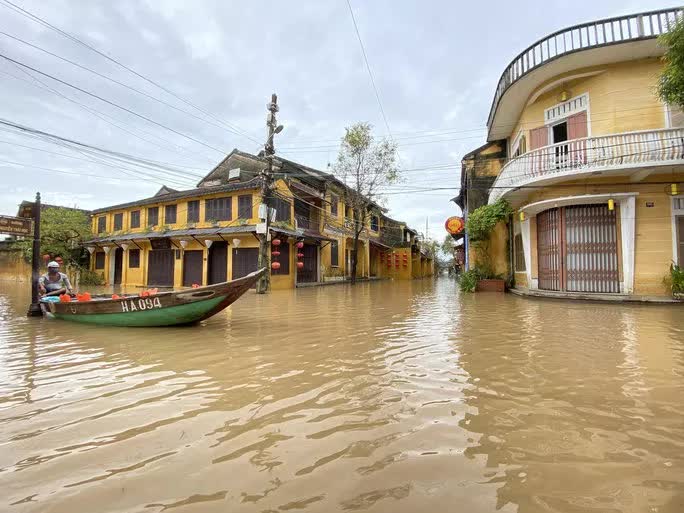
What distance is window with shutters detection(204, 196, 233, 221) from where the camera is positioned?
60.3 ft

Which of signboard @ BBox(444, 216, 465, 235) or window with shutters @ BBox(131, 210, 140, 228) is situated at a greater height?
window with shutters @ BBox(131, 210, 140, 228)

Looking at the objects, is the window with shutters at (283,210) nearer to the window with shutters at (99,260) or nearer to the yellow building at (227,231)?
the yellow building at (227,231)

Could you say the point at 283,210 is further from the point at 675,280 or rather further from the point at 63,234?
the point at 675,280

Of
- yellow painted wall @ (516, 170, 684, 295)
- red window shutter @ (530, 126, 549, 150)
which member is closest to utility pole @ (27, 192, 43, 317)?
red window shutter @ (530, 126, 549, 150)

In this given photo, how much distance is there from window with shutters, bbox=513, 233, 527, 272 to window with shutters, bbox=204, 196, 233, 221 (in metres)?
12.9

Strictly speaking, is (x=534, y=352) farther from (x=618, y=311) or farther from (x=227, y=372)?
(x=618, y=311)

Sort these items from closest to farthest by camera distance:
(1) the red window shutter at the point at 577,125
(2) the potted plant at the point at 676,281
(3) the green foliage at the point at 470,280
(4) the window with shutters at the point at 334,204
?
(2) the potted plant at the point at 676,281 < (1) the red window shutter at the point at 577,125 < (3) the green foliage at the point at 470,280 < (4) the window with shutters at the point at 334,204

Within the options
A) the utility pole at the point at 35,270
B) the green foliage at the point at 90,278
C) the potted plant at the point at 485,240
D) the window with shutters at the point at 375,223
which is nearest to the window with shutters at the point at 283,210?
the potted plant at the point at 485,240

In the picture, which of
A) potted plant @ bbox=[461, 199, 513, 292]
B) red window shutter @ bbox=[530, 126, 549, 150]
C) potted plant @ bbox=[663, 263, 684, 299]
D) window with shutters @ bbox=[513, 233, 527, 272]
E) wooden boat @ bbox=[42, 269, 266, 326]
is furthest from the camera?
potted plant @ bbox=[461, 199, 513, 292]

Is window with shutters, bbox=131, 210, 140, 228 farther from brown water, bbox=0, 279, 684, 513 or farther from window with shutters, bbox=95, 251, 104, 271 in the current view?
brown water, bbox=0, 279, 684, 513

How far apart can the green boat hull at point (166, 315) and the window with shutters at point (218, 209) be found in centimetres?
1210

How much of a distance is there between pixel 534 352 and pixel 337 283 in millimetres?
18782

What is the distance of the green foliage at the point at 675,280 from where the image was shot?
9.02m

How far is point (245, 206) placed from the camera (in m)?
17.9
